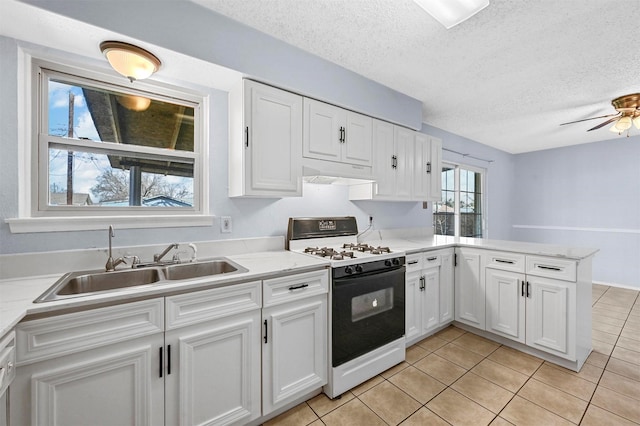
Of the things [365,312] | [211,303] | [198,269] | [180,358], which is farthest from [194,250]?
[365,312]

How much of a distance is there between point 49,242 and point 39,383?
0.83 meters

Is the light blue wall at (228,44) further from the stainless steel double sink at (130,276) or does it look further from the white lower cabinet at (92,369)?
the white lower cabinet at (92,369)

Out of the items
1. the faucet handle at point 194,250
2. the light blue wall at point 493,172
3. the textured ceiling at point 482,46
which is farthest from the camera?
the light blue wall at point 493,172

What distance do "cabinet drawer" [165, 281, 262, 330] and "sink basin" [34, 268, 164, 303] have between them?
15.2 inches

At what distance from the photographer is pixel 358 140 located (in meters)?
2.50

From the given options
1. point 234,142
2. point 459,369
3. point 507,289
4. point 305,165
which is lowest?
point 459,369

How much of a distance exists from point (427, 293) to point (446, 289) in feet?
1.17

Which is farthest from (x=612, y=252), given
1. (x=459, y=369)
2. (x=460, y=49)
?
(x=460, y=49)

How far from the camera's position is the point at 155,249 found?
1.79 metres

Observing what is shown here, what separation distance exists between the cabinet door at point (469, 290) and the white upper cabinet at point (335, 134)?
146cm

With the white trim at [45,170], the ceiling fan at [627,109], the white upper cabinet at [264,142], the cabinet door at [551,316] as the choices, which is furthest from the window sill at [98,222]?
the ceiling fan at [627,109]

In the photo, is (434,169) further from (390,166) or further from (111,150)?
(111,150)

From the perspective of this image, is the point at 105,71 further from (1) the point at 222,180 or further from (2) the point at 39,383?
(2) the point at 39,383

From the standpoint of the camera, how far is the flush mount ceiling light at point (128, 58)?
149cm
